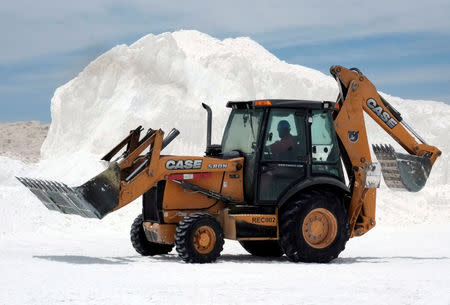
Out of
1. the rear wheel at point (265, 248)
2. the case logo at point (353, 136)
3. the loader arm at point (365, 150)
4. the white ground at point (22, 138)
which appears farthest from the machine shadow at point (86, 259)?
the white ground at point (22, 138)

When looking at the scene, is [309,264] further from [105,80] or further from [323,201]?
[105,80]

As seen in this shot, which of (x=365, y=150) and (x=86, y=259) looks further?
(x=365, y=150)

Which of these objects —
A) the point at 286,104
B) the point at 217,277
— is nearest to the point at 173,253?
the point at 286,104

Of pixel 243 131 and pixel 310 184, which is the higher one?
A: pixel 243 131

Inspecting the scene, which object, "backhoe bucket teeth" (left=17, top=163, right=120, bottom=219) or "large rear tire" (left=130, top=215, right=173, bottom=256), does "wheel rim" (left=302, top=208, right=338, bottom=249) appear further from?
"backhoe bucket teeth" (left=17, top=163, right=120, bottom=219)

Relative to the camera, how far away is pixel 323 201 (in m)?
11.1

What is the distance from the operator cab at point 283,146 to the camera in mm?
11039

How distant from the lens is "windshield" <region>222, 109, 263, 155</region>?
11.2 meters

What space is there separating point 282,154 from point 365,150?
4.92 feet

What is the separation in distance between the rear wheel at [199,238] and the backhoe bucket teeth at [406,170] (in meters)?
3.12

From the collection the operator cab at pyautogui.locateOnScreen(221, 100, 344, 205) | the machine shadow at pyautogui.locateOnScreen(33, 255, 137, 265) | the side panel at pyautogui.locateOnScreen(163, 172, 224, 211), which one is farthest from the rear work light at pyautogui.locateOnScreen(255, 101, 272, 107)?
the machine shadow at pyautogui.locateOnScreen(33, 255, 137, 265)

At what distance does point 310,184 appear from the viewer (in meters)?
11.0

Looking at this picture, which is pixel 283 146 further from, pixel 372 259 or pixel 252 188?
pixel 372 259

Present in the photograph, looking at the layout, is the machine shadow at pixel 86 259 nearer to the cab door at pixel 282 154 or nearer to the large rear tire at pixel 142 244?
the large rear tire at pixel 142 244
